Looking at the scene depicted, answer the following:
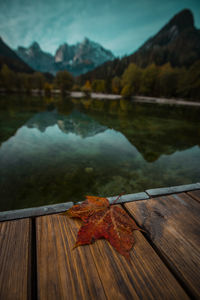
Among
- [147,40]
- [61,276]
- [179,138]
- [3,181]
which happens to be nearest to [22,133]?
[3,181]

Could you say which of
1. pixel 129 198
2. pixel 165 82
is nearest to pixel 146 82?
pixel 165 82

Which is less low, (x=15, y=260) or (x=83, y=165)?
(x=83, y=165)

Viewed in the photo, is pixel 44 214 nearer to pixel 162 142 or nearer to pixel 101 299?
pixel 101 299

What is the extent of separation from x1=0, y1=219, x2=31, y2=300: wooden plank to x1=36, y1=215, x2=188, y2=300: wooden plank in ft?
0.31

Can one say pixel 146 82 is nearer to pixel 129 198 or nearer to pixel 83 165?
pixel 83 165

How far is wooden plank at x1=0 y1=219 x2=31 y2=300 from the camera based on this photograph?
94cm

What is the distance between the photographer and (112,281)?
1.01 m

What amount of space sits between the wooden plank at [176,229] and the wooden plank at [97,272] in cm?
11

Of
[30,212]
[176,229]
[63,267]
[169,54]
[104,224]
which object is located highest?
[169,54]

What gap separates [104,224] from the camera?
1390 mm

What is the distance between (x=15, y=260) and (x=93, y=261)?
2.06ft

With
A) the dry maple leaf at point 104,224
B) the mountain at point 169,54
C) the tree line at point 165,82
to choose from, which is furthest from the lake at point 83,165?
the mountain at point 169,54

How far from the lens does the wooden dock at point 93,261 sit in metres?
0.96

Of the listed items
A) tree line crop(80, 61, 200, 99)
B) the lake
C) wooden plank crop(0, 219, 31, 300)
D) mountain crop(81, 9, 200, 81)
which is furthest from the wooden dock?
mountain crop(81, 9, 200, 81)
